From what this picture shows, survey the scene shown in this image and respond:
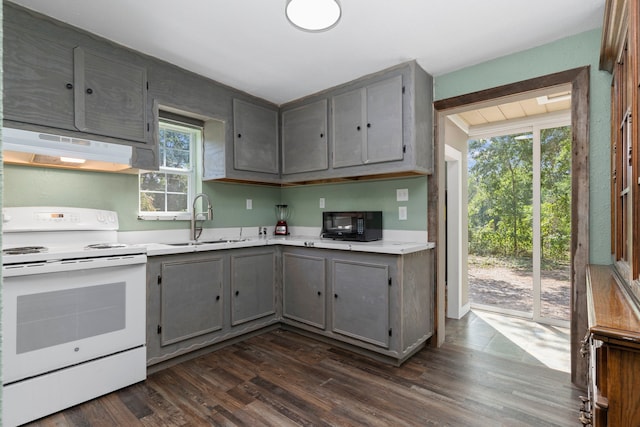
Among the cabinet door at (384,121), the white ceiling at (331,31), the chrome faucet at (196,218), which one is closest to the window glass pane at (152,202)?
the chrome faucet at (196,218)

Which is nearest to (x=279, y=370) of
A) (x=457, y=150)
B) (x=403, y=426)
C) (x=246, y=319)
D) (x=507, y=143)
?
(x=246, y=319)

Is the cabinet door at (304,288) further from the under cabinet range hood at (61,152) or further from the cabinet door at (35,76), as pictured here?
the cabinet door at (35,76)

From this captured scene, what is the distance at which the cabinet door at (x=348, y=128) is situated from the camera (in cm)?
300

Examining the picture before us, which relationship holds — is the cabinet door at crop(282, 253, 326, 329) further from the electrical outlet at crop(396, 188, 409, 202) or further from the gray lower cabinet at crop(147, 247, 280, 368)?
the electrical outlet at crop(396, 188, 409, 202)

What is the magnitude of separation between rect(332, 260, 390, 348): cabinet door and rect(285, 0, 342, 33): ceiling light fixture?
67.5 inches

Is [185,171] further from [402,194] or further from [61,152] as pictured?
[402,194]

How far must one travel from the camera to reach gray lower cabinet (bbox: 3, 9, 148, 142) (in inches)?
79.1

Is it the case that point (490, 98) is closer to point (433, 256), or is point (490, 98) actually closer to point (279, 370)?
point (433, 256)

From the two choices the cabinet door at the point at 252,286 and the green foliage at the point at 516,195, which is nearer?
the cabinet door at the point at 252,286

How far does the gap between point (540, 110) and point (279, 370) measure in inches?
141

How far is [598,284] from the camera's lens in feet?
5.15

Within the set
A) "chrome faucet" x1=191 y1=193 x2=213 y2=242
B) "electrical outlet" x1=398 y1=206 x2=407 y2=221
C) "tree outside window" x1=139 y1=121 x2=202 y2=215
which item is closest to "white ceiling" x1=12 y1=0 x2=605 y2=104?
"tree outside window" x1=139 y1=121 x2=202 y2=215

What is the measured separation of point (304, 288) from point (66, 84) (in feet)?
7.83

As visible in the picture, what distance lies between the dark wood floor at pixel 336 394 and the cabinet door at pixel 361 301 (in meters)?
0.22
